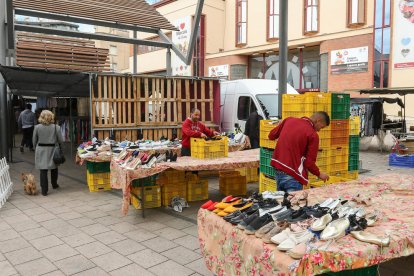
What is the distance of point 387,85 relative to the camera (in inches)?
694

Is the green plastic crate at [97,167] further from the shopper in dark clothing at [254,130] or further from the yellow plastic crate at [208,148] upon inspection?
the shopper in dark clothing at [254,130]

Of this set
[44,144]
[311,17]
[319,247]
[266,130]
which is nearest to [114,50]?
[311,17]

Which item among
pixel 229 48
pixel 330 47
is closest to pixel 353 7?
pixel 330 47

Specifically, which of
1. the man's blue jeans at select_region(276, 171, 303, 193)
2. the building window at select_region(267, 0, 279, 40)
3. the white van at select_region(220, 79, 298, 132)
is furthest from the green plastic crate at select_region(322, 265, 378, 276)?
the building window at select_region(267, 0, 279, 40)

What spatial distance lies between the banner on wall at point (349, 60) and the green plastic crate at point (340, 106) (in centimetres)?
1312

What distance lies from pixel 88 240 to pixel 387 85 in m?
16.4

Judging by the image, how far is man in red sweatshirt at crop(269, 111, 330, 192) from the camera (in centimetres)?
475

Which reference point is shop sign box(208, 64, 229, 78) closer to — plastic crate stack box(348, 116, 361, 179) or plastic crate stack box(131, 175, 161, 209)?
plastic crate stack box(348, 116, 361, 179)

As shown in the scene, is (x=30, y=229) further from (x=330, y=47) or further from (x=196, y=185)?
(x=330, y=47)

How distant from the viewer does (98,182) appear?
8633mm

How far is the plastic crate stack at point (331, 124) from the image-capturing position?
6.20 metres

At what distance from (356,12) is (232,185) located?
48.0 ft

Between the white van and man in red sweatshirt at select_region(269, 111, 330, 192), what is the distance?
6.22 meters

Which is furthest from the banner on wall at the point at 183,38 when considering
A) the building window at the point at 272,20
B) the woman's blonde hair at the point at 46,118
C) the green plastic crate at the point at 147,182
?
the green plastic crate at the point at 147,182
